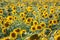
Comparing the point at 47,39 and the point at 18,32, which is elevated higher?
the point at 18,32

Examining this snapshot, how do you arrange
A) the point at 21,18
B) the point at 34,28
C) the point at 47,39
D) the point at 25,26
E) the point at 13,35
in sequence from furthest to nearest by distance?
the point at 21,18 → the point at 25,26 → the point at 34,28 → the point at 13,35 → the point at 47,39

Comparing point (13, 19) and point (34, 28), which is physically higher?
point (13, 19)

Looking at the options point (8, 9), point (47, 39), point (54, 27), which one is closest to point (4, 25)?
point (54, 27)

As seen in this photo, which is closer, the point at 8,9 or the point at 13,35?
the point at 13,35

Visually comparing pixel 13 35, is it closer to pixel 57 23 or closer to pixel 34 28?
pixel 34 28

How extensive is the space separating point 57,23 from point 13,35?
1.22 meters

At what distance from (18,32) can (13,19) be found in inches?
50.0

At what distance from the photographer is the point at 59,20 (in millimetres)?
6125

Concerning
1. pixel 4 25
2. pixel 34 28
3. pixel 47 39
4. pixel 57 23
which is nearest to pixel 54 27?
pixel 57 23

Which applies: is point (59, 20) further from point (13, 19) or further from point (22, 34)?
point (22, 34)

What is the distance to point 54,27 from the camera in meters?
5.55

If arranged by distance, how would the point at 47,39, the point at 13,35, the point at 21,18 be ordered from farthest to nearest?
the point at 21,18, the point at 13,35, the point at 47,39

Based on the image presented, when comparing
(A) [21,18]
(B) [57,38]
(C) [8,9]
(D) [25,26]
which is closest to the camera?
(B) [57,38]

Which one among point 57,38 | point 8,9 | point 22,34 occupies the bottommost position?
point 57,38
